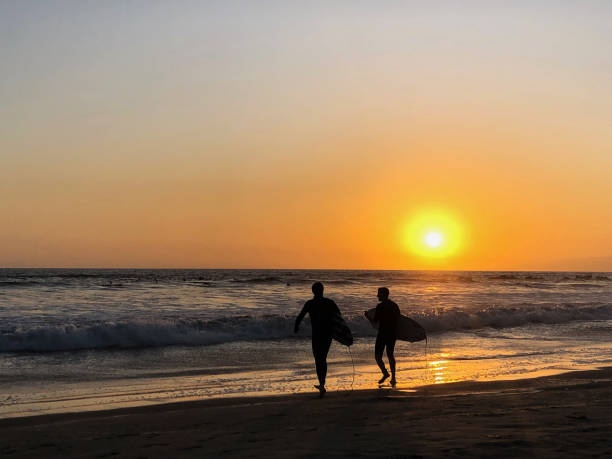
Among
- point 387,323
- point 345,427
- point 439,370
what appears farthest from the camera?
point 439,370

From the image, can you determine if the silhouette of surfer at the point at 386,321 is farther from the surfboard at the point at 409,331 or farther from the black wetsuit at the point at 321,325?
the black wetsuit at the point at 321,325

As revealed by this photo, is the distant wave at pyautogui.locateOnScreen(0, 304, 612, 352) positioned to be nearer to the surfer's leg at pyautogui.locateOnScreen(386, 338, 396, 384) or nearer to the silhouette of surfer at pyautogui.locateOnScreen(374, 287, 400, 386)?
the silhouette of surfer at pyautogui.locateOnScreen(374, 287, 400, 386)

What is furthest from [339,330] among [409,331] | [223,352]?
[223,352]

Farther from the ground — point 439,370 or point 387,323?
point 387,323

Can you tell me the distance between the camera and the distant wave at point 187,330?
19.1 m

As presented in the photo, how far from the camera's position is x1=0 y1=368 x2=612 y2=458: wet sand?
6723mm

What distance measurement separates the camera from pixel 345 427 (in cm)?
803

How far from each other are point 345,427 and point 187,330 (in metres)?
14.9

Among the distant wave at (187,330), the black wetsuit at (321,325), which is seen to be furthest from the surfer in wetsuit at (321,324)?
the distant wave at (187,330)

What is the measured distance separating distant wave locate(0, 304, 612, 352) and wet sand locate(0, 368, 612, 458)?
10.3 m

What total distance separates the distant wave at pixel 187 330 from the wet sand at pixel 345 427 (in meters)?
10.3

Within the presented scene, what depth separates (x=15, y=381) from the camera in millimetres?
12992

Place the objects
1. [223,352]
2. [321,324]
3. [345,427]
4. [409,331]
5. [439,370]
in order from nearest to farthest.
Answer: [345,427] < [321,324] < [409,331] < [439,370] < [223,352]

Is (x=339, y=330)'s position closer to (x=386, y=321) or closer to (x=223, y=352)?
(x=386, y=321)
